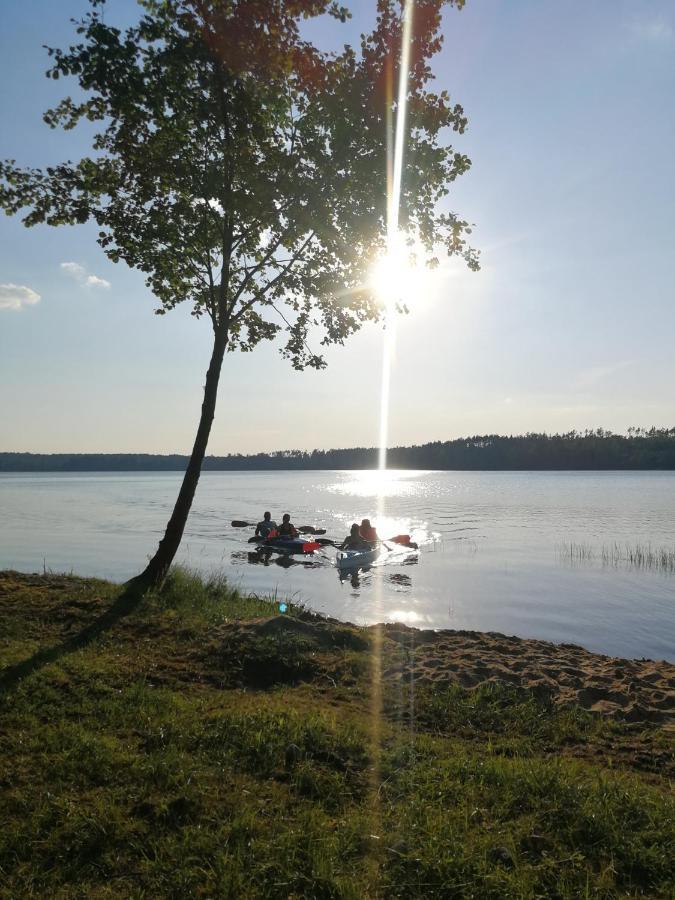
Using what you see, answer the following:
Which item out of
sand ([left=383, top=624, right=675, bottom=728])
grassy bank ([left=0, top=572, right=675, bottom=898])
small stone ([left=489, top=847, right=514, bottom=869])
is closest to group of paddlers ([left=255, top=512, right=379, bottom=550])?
sand ([left=383, top=624, right=675, bottom=728])

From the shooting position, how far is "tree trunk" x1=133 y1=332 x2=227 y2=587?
1365cm

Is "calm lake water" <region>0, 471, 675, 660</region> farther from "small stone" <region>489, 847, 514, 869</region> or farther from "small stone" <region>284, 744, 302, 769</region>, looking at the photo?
"small stone" <region>489, 847, 514, 869</region>

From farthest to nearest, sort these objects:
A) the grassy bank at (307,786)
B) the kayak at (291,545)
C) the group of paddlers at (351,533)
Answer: the kayak at (291,545)
the group of paddlers at (351,533)
the grassy bank at (307,786)

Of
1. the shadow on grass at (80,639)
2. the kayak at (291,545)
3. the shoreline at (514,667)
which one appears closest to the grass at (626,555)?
the kayak at (291,545)

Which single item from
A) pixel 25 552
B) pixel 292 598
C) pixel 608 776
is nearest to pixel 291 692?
pixel 608 776

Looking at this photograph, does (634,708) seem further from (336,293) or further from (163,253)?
(163,253)

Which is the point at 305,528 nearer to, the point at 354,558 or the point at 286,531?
the point at 286,531

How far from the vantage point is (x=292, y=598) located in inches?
773

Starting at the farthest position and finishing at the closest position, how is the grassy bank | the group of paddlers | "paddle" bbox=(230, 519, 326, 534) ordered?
"paddle" bbox=(230, 519, 326, 534) → the group of paddlers → the grassy bank

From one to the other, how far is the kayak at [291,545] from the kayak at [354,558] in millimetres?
2617

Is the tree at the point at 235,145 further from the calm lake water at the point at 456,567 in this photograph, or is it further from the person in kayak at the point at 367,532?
the person in kayak at the point at 367,532

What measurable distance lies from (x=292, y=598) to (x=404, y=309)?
10263 millimetres

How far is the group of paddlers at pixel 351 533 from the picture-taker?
91.7ft

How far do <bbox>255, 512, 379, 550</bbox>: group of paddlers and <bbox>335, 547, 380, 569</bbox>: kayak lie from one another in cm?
52
